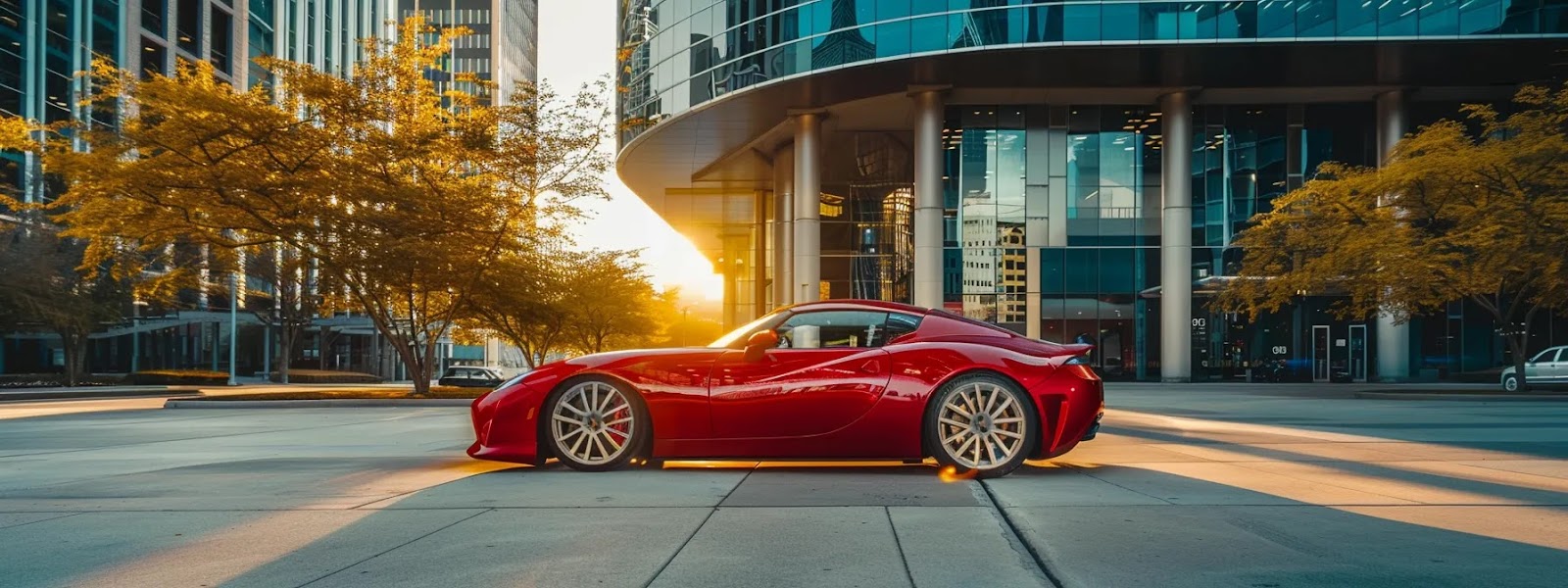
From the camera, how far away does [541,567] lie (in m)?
4.12

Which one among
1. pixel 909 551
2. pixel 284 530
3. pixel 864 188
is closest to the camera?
pixel 909 551

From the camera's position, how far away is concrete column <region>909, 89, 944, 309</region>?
3934 cm

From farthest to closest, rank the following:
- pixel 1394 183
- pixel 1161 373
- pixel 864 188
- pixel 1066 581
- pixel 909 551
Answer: pixel 864 188, pixel 1161 373, pixel 1394 183, pixel 909 551, pixel 1066 581

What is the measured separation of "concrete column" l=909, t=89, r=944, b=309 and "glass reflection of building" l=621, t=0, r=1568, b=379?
241mm

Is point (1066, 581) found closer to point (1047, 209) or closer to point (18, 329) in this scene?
point (1047, 209)

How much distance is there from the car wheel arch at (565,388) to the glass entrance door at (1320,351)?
41.4 m

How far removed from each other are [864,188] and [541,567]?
148 feet

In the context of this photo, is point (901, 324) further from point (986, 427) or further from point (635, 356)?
point (635, 356)

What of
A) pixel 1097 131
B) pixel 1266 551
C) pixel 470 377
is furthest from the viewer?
pixel 1097 131

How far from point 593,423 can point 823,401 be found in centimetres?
161

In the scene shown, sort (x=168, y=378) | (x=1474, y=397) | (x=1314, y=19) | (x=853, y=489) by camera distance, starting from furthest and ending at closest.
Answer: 1. (x=168, y=378)
2. (x=1314, y=19)
3. (x=1474, y=397)
4. (x=853, y=489)

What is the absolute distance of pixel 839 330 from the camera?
296 inches

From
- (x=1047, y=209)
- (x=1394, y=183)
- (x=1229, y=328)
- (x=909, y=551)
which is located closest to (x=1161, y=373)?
(x=1229, y=328)

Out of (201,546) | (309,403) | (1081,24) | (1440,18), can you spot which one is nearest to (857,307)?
(201,546)
